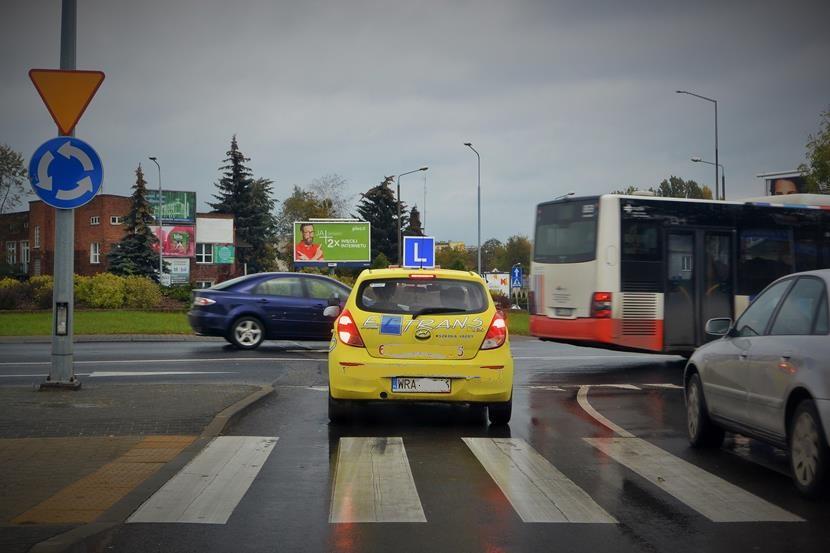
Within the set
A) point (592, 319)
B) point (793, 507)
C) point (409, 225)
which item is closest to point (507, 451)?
point (793, 507)

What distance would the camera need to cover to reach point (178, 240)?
87125mm

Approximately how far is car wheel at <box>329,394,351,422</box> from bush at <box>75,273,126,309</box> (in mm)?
34381

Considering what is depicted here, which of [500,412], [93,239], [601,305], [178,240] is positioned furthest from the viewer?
[178,240]

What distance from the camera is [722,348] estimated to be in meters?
8.55

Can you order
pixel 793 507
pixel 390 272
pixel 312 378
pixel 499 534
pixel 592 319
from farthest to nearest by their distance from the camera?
pixel 592 319
pixel 312 378
pixel 390 272
pixel 793 507
pixel 499 534

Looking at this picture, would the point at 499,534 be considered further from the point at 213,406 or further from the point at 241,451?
the point at 213,406

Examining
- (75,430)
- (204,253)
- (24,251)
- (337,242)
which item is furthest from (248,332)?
(24,251)

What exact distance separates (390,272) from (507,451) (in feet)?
8.36

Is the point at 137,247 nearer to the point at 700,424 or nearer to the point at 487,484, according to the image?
the point at 700,424

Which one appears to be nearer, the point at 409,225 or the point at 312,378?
the point at 312,378

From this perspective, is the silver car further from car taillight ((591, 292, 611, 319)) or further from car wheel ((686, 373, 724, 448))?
car taillight ((591, 292, 611, 319))

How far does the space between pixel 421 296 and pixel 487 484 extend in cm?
330

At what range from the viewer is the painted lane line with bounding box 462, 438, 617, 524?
609 centimetres

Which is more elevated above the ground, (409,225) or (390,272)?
(409,225)
